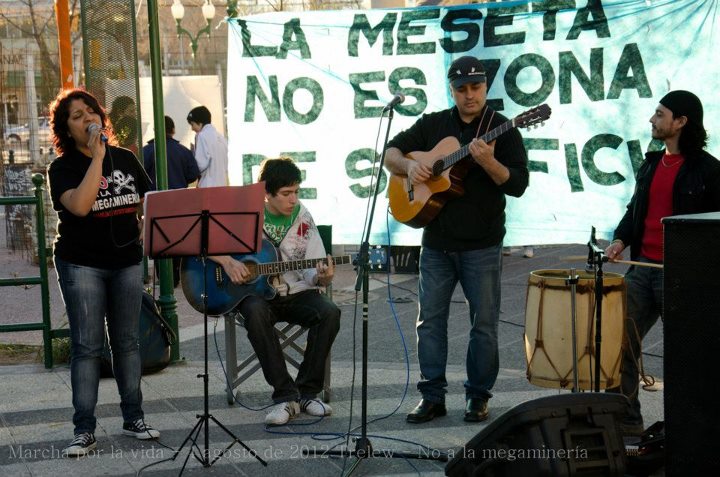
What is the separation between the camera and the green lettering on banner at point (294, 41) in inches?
352

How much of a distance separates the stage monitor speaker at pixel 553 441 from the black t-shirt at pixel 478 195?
2.21 m

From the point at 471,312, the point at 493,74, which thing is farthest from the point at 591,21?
the point at 471,312

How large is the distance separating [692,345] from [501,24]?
5194 millimetres

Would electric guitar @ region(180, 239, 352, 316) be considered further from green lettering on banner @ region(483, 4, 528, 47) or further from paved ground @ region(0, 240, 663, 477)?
green lettering on banner @ region(483, 4, 528, 47)

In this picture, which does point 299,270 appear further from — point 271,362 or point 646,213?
point 646,213

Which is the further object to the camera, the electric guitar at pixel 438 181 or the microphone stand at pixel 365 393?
the electric guitar at pixel 438 181

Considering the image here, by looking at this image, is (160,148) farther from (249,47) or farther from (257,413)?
(257,413)

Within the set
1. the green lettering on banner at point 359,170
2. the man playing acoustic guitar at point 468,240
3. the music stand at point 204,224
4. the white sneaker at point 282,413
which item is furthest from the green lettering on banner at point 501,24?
the white sneaker at point 282,413

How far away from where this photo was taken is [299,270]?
6.36 metres

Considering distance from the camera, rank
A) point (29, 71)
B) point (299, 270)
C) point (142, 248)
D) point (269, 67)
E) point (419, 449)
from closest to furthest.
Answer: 1. point (419, 449)
2. point (142, 248)
3. point (299, 270)
4. point (269, 67)
5. point (29, 71)

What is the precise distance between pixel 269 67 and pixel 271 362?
150 inches

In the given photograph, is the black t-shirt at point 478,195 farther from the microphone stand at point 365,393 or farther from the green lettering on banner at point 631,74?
the green lettering on banner at point 631,74

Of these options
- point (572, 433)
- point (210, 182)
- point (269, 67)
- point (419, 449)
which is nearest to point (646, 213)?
point (419, 449)

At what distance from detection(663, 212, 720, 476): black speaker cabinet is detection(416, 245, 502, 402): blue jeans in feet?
6.58
